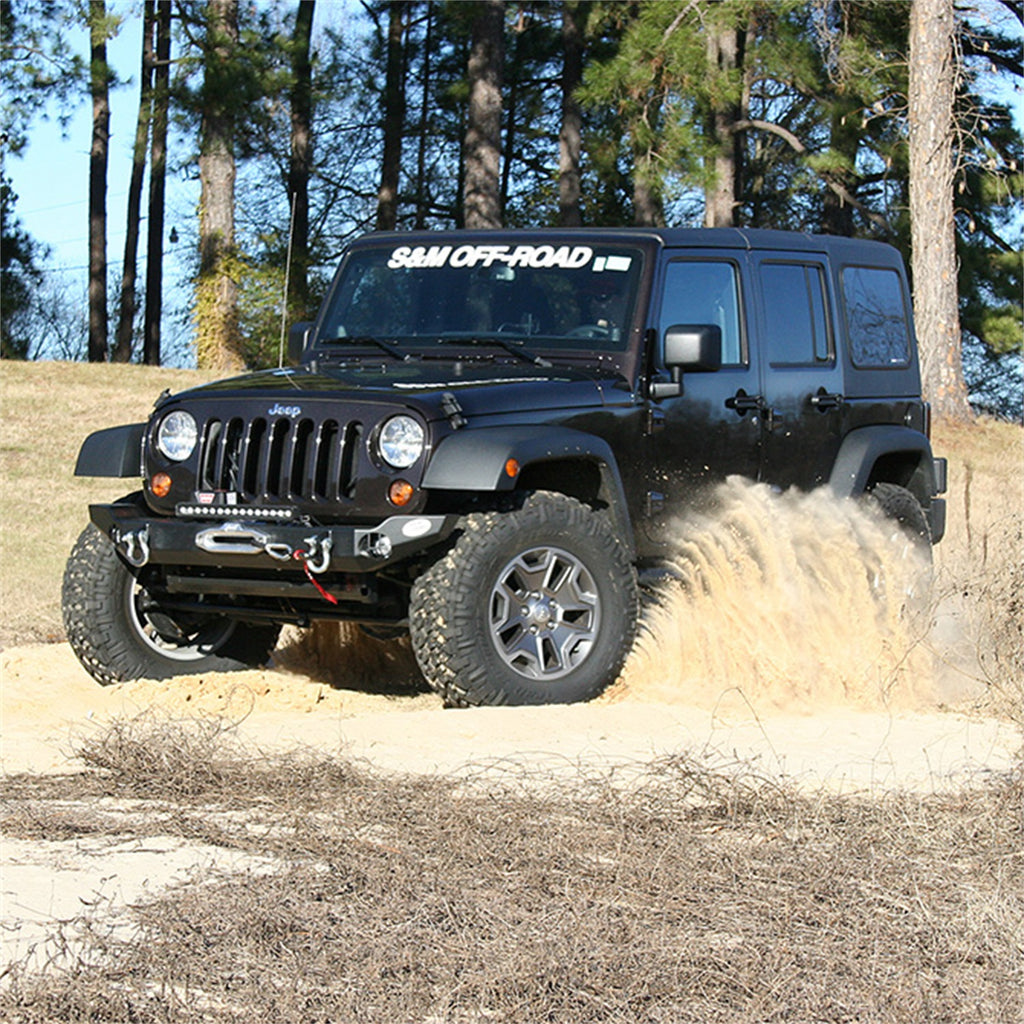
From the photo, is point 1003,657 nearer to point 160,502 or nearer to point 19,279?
point 160,502

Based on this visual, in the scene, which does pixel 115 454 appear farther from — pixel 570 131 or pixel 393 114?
pixel 393 114

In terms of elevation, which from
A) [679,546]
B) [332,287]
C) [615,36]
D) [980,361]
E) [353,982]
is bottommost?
[353,982]

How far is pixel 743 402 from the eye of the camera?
8.27 metres

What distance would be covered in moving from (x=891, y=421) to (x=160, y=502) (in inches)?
164

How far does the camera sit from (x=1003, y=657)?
7762 mm

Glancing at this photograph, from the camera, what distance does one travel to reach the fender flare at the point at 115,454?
761 cm

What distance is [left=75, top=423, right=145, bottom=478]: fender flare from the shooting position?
25.0 ft

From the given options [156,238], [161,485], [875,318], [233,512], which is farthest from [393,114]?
[233,512]

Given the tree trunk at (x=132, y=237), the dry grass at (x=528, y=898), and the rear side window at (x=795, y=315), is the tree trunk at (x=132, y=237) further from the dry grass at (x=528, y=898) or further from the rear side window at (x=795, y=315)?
the dry grass at (x=528, y=898)

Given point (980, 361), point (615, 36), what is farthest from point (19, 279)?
point (980, 361)

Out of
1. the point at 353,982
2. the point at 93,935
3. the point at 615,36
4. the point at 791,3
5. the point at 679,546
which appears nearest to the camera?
the point at 353,982

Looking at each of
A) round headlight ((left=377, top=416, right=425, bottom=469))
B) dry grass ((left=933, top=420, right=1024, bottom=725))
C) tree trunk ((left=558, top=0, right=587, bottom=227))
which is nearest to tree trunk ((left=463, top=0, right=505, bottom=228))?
tree trunk ((left=558, top=0, right=587, bottom=227))

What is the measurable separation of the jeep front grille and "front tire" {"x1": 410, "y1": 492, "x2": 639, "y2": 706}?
1.80 ft

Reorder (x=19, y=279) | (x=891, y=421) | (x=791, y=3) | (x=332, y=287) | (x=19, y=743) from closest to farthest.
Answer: (x=19, y=743) < (x=332, y=287) < (x=891, y=421) < (x=791, y=3) < (x=19, y=279)
